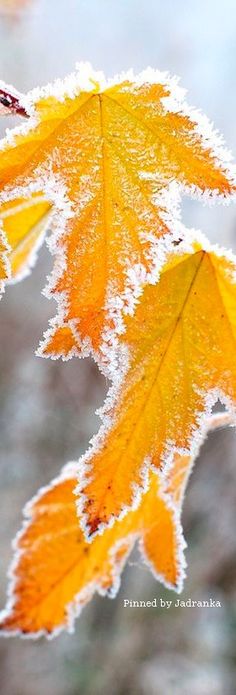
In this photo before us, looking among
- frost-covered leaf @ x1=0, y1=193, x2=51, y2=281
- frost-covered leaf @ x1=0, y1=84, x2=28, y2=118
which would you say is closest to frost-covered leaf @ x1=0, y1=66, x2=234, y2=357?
frost-covered leaf @ x1=0, y1=84, x2=28, y2=118

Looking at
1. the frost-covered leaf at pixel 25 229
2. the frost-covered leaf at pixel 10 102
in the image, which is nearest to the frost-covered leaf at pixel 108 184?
the frost-covered leaf at pixel 10 102

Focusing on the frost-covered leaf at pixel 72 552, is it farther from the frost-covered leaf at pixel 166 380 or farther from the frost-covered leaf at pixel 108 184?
the frost-covered leaf at pixel 108 184

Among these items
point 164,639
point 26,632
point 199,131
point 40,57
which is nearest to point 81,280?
point 199,131

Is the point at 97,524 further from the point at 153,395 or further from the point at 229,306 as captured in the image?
the point at 229,306

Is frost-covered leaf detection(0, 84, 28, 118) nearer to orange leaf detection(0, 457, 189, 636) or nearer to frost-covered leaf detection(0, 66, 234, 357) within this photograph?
frost-covered leaf detection(0, 66, 234, 357)

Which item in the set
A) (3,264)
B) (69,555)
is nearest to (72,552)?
(69,555)

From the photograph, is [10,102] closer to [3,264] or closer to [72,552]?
[3,264]
